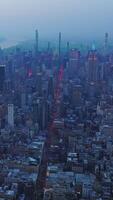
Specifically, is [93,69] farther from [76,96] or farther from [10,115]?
[10,115]

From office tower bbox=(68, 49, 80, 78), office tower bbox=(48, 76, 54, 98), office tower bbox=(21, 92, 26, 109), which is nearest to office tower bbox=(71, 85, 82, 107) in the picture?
office tower bbox=(48, 76, 54, 98)

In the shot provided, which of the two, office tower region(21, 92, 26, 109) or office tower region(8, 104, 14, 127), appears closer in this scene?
office tower region(8, 104, 14, 127)

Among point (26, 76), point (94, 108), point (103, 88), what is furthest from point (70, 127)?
point (26, 76)

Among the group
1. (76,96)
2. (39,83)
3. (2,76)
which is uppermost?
(2,76)

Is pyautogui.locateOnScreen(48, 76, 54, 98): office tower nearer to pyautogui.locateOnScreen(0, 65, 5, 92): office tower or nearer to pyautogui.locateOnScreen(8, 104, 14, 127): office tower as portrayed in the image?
pyautogui.locateOnScreen(0, 65, 5, 92): office tower

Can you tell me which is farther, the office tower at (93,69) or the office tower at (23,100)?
the office tower at (93,69)

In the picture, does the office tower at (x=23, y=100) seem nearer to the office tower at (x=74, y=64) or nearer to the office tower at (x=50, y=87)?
the office tower at (x=50, y=87)

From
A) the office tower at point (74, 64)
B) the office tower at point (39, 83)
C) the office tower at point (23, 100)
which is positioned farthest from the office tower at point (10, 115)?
the office tower at point (74, 64)

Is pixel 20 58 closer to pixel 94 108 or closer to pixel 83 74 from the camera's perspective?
pixel 83 74

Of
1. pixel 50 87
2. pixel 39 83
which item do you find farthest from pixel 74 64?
pixel 50 87

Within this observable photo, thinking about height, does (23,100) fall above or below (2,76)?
below

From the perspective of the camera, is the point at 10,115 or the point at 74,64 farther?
the point at 74,64

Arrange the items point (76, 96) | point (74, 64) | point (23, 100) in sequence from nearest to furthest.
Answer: point (23, 100)
point (76, 96)
point (74, 64)
